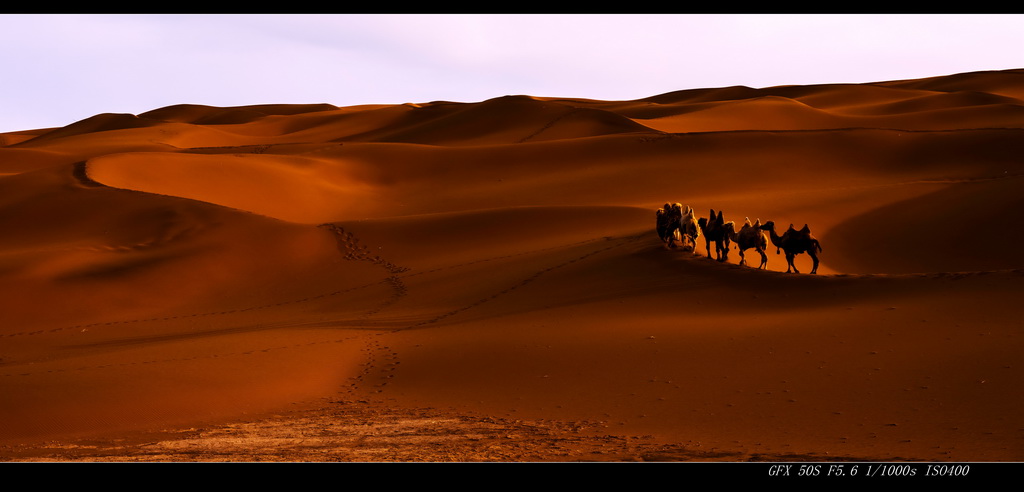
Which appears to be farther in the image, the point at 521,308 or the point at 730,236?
the point at 730,236

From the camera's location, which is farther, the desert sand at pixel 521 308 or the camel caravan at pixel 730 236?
the camel caravan at pixel 730 236

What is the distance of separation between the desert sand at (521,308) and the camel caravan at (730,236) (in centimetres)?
50

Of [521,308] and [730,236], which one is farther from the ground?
[730,236]

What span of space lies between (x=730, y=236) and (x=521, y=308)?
168 inches

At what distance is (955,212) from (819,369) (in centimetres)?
1461

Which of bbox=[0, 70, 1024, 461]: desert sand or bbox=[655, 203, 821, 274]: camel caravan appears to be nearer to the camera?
bbox=[0, 70, 1024, 461]: desert sand

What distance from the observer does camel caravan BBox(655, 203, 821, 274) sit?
16.2m

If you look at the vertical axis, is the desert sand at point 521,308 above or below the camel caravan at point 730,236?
below

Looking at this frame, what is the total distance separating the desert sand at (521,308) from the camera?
32.0 ft

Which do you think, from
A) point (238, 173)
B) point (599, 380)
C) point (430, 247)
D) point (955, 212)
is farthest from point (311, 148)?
point (599, 380)

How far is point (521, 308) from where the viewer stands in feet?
55.4

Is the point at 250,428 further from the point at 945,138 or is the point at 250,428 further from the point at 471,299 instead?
the point at 945,138

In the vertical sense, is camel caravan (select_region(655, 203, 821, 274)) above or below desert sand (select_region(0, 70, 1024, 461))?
above

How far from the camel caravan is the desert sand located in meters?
0.50
